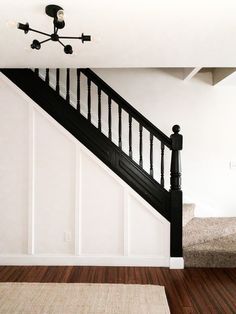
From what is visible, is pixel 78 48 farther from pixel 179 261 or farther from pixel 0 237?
pixel 179 261

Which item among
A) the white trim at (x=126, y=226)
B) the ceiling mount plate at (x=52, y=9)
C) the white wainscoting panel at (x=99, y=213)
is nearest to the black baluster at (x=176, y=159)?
the white trim at (x=126, y=226)

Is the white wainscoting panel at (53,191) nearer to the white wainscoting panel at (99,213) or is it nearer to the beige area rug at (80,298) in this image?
the white wainscoting panel at (99,213)

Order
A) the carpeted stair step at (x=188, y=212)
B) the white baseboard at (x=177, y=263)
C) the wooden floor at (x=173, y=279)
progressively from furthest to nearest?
the carpeted stair step at (x=188, y=212) → the white baseboard at (x=177, y=263) → the wooden floor at (x=173, y=279)

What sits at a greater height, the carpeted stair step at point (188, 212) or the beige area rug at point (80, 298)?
the carpeted stair step at point (188, 212)

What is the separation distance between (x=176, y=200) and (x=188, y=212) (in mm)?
724

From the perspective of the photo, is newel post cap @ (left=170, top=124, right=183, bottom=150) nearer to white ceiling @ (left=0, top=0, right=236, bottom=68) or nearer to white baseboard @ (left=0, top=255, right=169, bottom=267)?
white ceiling @ (left=0, top=0, right=236, bottom=68)

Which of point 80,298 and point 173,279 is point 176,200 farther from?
point 80,298

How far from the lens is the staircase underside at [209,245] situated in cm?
354

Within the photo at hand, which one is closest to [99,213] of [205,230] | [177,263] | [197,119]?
[177,263]

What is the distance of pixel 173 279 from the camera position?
3.24 meters

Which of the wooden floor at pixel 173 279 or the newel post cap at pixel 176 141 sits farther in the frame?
the newel post cap at pixel 176 141

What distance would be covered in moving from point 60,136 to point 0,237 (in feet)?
5.17

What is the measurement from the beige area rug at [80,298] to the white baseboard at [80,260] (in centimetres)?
52

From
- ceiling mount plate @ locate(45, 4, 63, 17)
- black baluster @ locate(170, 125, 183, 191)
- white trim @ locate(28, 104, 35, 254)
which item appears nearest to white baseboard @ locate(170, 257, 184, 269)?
black baluster @ locate(170, 125, 183, 191)
